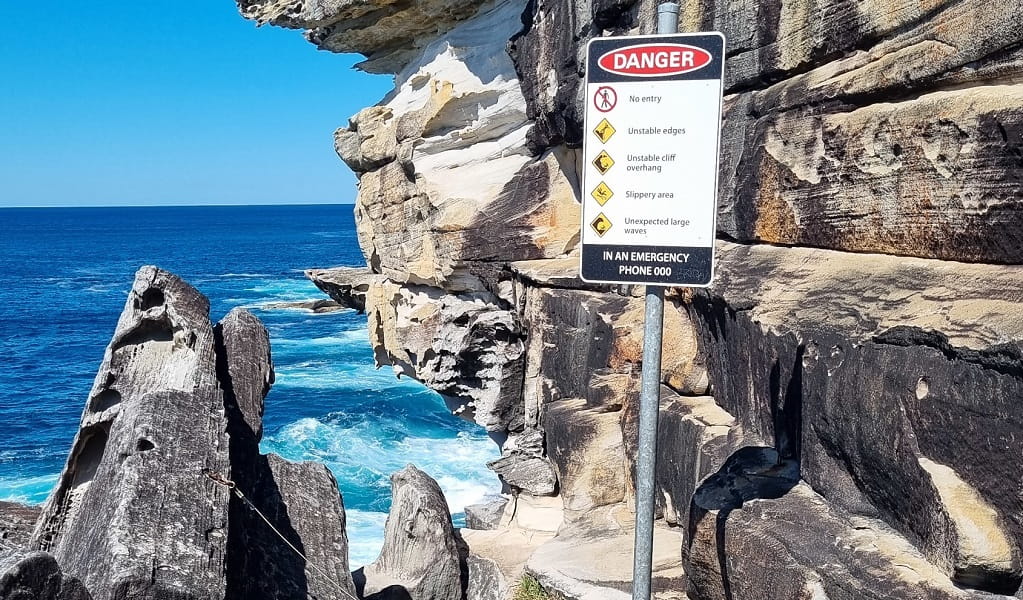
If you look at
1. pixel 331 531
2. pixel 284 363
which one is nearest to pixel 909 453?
pixel 331 531

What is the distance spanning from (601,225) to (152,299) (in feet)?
21.0

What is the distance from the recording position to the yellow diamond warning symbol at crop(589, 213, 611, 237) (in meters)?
4.28

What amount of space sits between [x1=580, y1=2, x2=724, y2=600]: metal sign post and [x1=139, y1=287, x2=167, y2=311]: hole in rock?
6.23 m

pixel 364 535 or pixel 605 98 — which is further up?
pixel 605 98

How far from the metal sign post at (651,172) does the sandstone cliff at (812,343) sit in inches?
62.4

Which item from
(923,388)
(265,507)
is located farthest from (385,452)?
(923,388)

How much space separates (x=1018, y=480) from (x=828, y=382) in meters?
1.63

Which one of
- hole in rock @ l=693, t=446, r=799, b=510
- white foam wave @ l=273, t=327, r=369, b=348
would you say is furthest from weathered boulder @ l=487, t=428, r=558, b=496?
white foam wave @ l=273, t=327, r=369, b=348

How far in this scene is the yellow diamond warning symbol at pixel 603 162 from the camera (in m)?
4.25

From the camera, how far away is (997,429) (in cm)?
445

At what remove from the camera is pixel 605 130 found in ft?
14.0

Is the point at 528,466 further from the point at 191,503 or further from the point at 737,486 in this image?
the point at 737,486

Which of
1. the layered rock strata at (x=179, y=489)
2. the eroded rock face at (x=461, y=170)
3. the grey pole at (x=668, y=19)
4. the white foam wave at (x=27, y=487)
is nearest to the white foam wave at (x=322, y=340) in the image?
the white foam wave at (x=27, y=487)

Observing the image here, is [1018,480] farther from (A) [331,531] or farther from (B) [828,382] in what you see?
(A) [331,531]
